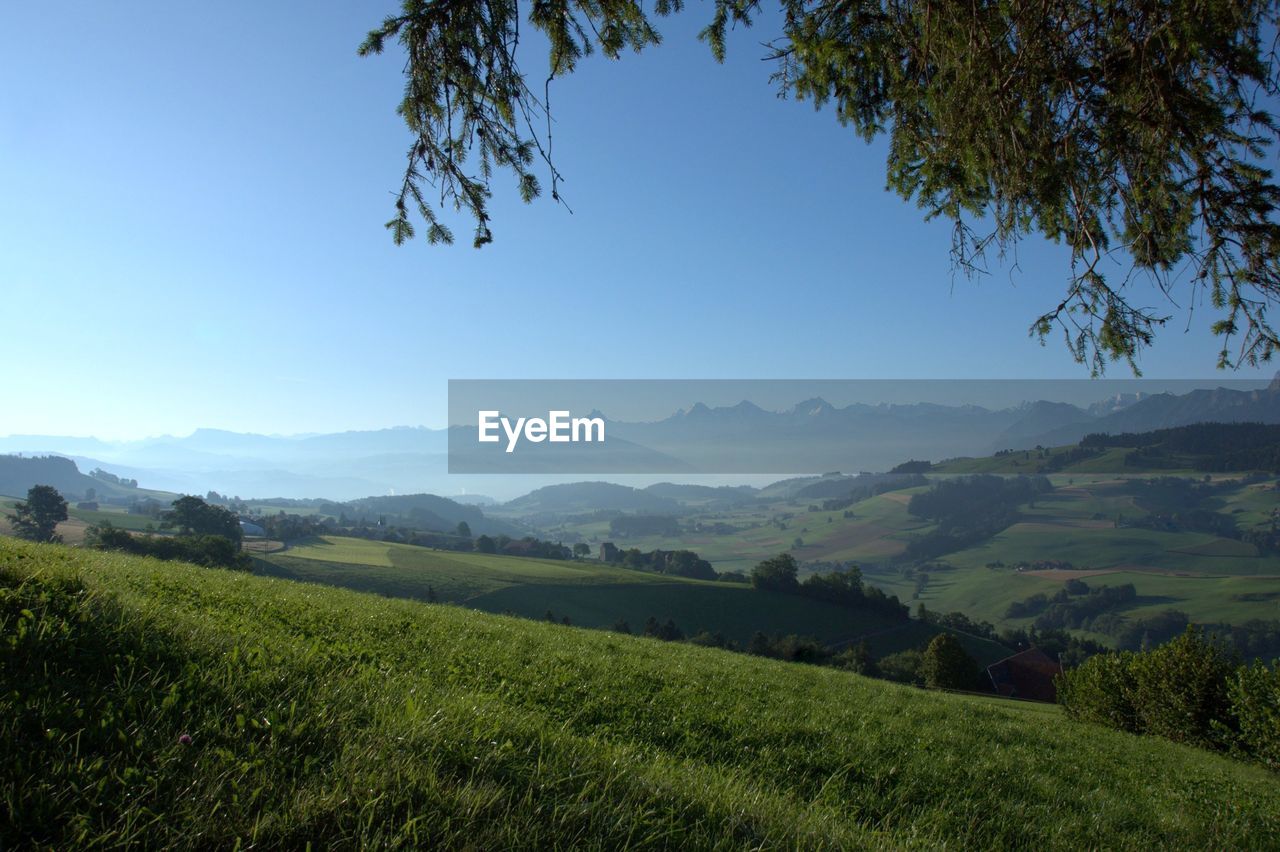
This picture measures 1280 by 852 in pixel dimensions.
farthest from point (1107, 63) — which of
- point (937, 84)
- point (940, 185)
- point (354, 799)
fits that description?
point (354, 799)

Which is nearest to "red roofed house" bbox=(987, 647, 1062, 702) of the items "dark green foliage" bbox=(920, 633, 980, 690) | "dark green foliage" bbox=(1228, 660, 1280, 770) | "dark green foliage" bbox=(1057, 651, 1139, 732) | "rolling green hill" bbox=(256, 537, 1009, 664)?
"rolling green hill" bbox=(256, 537, 1009, 664)

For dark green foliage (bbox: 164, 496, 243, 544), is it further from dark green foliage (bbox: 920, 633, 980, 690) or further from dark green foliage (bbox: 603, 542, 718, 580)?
dark green foliage (bbox: 920, 633, 980, 690)

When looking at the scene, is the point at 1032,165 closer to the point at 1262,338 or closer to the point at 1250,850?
the point at 1262,338

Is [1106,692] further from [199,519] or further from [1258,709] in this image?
[199,519]

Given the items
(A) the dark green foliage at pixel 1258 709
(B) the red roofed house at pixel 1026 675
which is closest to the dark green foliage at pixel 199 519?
(A) the dark green foliage at pixel 1258 709

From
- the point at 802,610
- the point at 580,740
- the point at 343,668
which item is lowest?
the point at 802,610

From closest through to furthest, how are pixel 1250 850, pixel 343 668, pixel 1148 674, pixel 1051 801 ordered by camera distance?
1. pixel 343 668
2. pixel 1250 850
3. pixel 1051 801
4. pixel 1148 674

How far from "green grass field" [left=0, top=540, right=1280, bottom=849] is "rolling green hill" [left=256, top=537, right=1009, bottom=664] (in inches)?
3108

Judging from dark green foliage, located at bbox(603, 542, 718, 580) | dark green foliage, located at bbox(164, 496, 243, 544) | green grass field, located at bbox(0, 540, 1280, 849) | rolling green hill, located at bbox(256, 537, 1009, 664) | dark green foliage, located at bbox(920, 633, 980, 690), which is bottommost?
dark green foliage, located at bbox(603, 542, 718, 580)

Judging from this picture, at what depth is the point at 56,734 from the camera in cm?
264

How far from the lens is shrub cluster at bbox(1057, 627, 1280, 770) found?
54.9 ft

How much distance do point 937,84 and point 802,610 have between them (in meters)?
98.0

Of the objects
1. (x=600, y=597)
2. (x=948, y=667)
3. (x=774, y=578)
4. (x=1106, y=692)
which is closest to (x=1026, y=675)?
(x=948, y=667)

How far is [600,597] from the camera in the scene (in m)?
96.7
